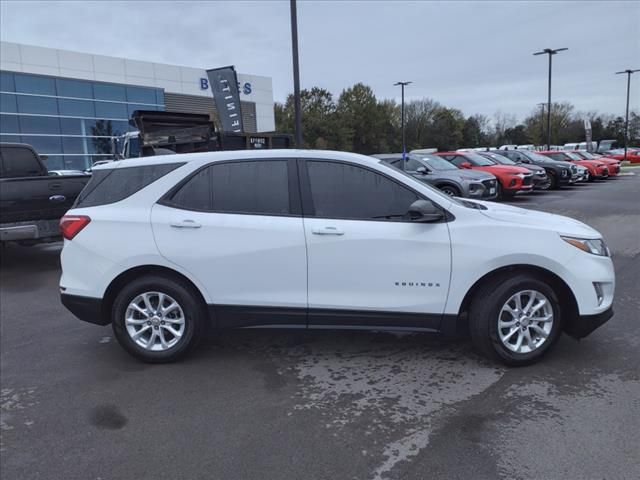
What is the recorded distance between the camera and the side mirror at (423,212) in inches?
157

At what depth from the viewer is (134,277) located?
4438 mm

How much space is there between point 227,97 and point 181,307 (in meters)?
15.1

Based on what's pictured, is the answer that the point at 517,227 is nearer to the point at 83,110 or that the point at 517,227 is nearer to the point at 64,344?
the point at 64,344

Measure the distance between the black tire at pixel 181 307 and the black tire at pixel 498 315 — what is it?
7.30 ft

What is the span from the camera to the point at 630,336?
4.75 metres

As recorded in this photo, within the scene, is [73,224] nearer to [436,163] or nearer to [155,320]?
[155,320]

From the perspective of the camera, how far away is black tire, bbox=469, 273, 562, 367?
4.02 metres

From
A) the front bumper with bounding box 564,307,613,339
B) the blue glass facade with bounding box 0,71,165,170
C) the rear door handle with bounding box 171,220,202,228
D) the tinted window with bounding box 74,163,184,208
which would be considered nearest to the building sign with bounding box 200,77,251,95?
the blue glass facade with bounding box 0,71,165,170

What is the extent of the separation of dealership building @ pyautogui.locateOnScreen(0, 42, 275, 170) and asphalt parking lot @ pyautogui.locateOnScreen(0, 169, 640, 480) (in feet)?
87.1

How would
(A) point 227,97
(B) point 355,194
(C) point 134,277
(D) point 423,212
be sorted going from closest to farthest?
1. (D) point 423,212
2. (B) point 355,194
3. (C) point 134,277
4. (A) point 227,97

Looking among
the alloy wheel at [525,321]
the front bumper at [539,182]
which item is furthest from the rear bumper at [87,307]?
the front bumper at [539,182]

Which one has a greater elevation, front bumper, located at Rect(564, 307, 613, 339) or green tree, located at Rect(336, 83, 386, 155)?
green tree, located at Rect(336, 83, 386, 155)

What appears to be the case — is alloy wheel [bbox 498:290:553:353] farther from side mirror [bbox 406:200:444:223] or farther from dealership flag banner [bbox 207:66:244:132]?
dealership flag banner [bbox 207:66:244:132]

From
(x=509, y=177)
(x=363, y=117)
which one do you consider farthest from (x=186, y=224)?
(x=363, y=117)
